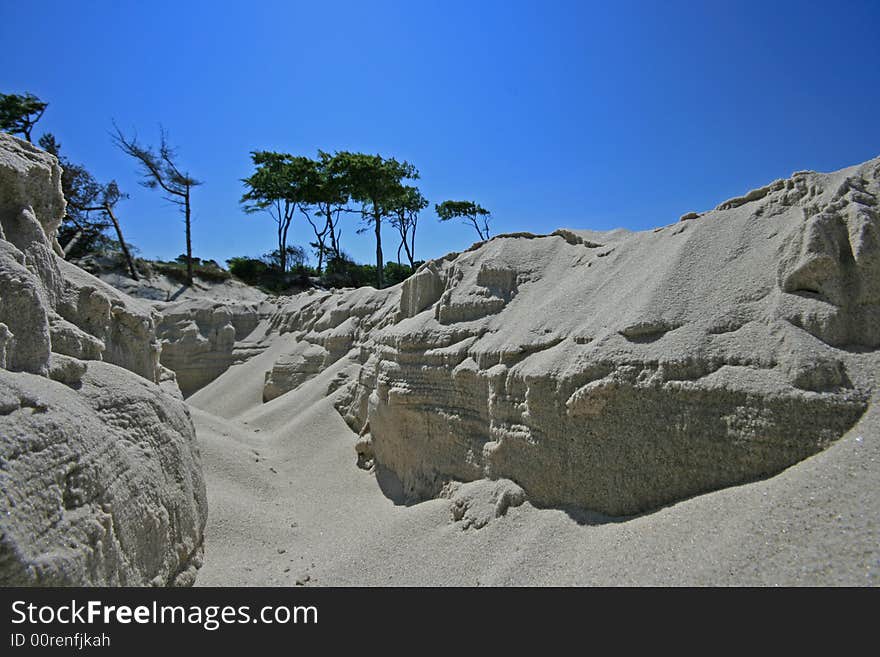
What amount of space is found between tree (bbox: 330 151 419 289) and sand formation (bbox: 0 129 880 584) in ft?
61.3

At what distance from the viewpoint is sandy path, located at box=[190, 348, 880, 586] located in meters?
2.32

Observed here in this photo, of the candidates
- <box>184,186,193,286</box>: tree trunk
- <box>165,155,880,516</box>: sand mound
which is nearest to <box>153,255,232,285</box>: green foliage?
<box>184,186,193,286</box>: tree trunk

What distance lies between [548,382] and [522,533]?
119 cm

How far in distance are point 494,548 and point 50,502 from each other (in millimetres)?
2844

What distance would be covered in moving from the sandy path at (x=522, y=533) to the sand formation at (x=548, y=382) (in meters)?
0.20

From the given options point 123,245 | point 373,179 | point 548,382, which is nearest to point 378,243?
point 373,179

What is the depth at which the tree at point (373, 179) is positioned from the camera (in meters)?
24.1

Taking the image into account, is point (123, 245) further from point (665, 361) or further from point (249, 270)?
point (665, 361)

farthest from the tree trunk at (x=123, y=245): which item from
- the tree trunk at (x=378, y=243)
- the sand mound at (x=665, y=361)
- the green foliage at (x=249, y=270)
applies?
the sand mound at (x=665, y=361)

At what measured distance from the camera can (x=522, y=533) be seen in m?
3.72
